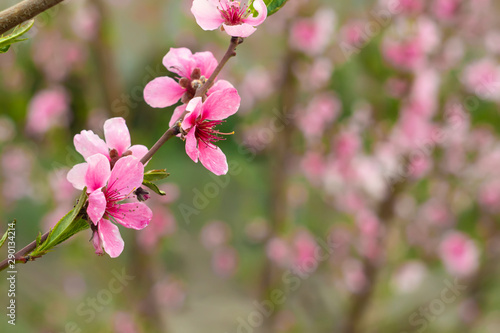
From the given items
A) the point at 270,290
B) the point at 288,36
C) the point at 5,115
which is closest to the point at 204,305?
the point at 270,290

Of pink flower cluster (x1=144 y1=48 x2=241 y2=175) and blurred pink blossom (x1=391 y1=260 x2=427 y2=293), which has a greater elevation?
pink flower cluster (x1=144 y1=48 x2=241 y2=175)

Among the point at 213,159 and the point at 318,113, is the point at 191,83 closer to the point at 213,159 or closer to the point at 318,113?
the point at 213,159

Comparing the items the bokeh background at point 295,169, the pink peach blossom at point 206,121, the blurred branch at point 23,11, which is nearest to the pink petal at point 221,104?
the pink peach blossom at point 206,121

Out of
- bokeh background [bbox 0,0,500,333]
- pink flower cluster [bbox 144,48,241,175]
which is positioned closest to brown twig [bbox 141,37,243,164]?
pink flower cluster [bbox 144,48,241,175]

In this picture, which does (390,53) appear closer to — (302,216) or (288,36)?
(288,36)

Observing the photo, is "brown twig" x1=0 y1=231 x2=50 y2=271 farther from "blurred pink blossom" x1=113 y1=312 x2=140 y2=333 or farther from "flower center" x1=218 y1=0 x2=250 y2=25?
"blurred pink blossom" x1=113 y1=312 x2=140 y2=333

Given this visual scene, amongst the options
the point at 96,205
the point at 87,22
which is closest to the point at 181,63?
the point at 96,205
